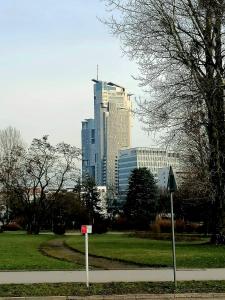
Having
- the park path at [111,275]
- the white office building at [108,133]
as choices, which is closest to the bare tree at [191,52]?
the park path at [111,275]

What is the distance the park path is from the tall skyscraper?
115 ft

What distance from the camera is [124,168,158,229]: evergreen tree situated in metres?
82.8

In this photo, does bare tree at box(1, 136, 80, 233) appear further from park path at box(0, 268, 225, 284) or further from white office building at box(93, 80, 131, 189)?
park path at box(0, 268, 225, 284)

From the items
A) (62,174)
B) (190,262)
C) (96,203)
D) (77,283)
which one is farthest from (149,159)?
(77,283)

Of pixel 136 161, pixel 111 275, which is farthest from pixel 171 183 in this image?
pixel 136 161

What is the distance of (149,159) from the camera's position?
92.3 m

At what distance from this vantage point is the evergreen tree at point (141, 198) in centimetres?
8281

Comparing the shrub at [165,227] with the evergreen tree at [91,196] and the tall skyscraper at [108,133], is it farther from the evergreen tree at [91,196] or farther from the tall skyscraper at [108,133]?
the evergreen tree at [91,196]

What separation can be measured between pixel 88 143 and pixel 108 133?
11553 mm

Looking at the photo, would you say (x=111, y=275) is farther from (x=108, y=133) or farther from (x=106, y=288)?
(x=108, y=133)

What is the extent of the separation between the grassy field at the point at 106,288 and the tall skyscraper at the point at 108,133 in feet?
125

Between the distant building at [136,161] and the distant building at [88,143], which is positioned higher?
the distant building at [88,143]

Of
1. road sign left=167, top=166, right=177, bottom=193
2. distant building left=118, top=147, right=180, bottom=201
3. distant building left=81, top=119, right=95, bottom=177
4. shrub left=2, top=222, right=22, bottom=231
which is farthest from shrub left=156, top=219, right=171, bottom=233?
road sign left=167, top=166, right=177, bottom=193

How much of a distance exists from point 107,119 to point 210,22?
197ft
